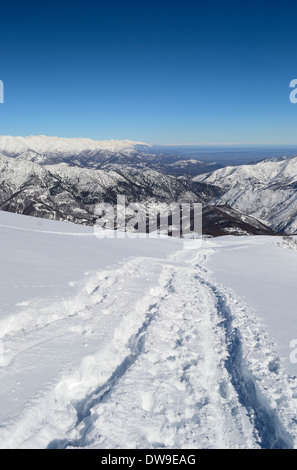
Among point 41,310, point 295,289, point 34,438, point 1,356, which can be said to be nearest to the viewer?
point 34,438

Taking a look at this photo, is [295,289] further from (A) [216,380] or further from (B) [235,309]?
(A) [216,380]

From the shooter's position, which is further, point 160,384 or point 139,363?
point 139,363

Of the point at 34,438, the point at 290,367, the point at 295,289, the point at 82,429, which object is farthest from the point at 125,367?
the point at 295,289

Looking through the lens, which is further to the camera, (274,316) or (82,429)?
(274,316)

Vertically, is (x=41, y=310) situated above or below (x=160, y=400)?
above
